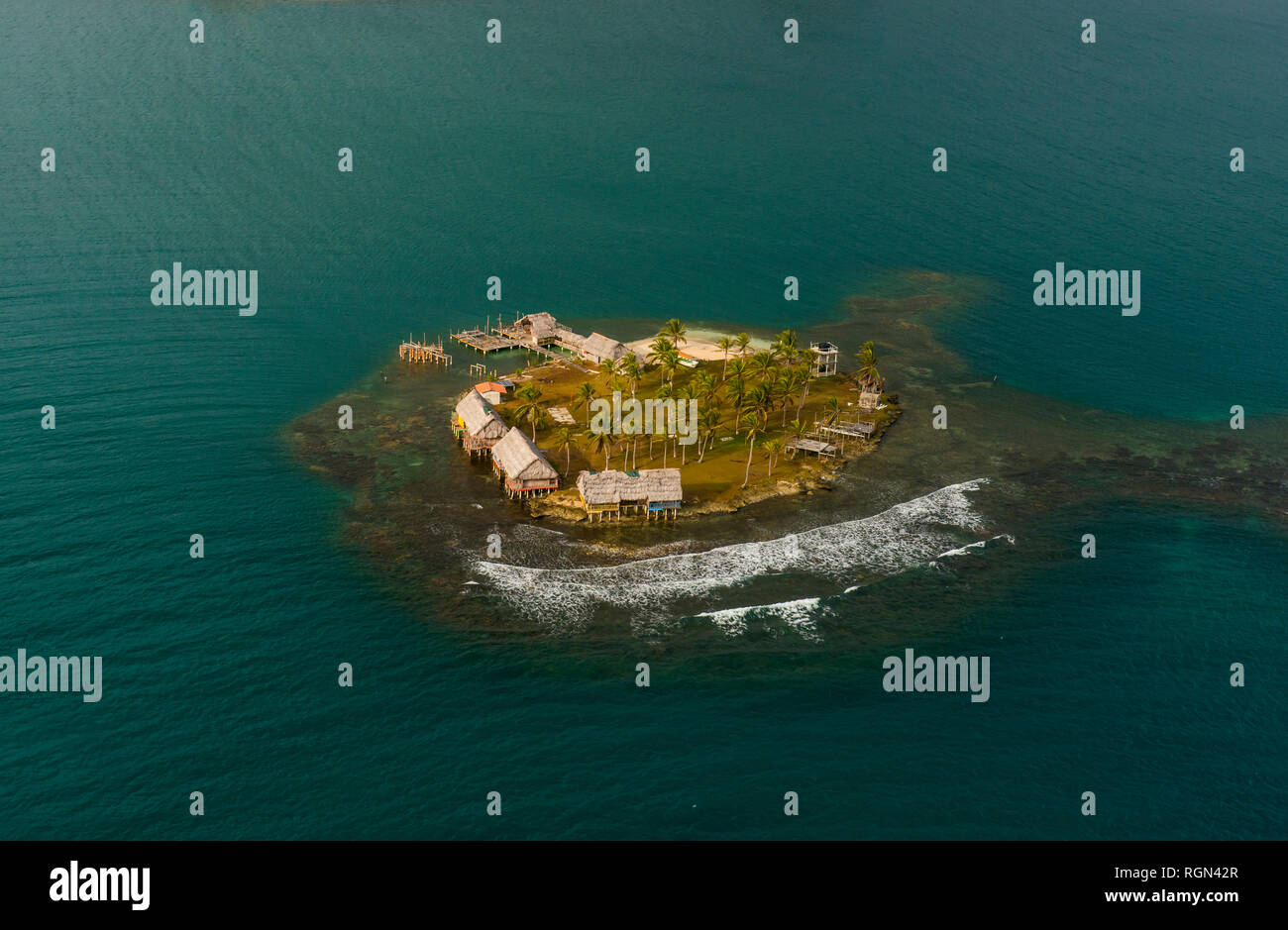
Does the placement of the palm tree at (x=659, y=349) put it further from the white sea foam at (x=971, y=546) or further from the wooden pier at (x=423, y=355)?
the white sea foam at (x=971, y=546)

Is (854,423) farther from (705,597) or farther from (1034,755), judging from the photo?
(1034,755)

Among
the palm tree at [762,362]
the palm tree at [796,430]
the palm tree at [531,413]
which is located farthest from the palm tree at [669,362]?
the palm tree at [531,413]

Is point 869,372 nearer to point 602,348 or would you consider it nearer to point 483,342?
point 602,348

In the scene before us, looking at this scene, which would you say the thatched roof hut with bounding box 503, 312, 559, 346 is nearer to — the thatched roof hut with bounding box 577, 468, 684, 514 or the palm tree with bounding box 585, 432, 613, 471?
the palm tree with bounding box 585, 432, 613, 471

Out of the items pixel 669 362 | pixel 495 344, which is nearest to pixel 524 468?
pixel 669 362
